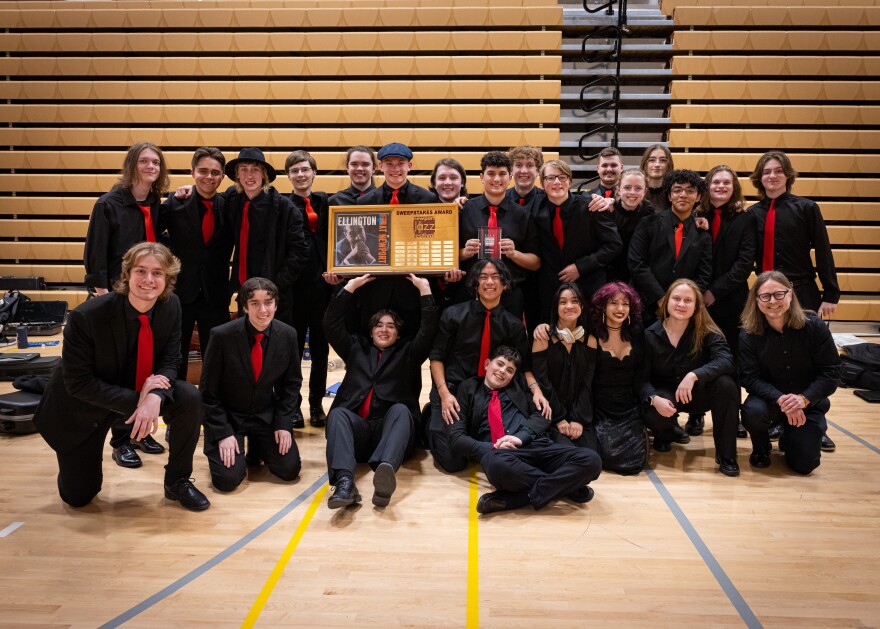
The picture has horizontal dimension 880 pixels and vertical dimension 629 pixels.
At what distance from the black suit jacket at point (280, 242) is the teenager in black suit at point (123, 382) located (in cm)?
92

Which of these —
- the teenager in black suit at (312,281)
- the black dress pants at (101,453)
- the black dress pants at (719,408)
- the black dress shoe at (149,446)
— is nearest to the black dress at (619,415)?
the black dress pants at (719,408)

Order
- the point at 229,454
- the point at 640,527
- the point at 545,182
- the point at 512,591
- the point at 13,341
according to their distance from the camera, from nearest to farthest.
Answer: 1. the point at 512,591
2. the point at 640,527
3. the point at 229,454
4. the point at 545,182
5. the point at 13,341

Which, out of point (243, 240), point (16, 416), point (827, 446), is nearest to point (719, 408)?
point (827, 446)

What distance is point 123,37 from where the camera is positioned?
328 inches

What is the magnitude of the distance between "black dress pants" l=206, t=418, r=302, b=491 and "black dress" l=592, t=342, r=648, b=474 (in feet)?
5.56

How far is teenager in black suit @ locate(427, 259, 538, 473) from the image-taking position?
3617 millimetres

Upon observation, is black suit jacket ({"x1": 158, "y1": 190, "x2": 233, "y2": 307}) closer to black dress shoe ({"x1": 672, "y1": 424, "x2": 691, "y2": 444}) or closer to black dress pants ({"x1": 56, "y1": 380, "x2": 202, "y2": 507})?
black dress pants ({"x1": 56, "y1": 380, "x2": 202, "y2": 507})

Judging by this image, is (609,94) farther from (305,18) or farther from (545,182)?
(545,182)

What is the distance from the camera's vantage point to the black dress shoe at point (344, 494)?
2934mm

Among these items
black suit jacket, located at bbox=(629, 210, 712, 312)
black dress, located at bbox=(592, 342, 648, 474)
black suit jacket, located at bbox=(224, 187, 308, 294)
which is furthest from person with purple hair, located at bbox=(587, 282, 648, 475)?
black suit jacket, located at bbox=(224, 187, 308, 294)

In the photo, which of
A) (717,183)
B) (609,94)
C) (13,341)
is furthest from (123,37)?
(717,183)

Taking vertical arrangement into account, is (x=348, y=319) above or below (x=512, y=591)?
above

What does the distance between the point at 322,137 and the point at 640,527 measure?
6.63m

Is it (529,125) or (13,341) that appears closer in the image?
(13,341)
